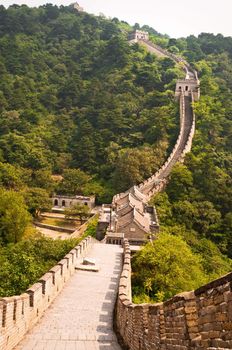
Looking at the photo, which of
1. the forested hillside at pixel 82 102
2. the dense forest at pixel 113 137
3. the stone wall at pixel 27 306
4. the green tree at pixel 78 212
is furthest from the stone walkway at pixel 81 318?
the forested hillside at pixel 82 102

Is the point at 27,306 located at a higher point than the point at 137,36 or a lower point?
lower

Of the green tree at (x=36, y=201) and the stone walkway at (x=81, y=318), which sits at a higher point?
the green tree at (x=36, y=201)

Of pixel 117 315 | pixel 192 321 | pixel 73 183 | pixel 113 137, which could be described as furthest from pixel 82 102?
pixel 192 321

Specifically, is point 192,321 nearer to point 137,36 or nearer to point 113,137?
point 113,137

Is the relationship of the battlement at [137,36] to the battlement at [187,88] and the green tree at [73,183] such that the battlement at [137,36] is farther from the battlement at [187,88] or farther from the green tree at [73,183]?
the green tree at [73,183]

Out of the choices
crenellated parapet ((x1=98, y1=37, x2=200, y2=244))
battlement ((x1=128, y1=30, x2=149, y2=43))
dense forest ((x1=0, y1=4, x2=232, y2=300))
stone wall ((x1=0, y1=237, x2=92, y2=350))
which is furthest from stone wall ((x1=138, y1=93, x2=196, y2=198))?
battlement ((x1=128, y1=30, x2=149, y2=43))

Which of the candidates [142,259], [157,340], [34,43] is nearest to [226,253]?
[142,259]

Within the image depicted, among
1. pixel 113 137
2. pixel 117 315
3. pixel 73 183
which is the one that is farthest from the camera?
pixel 113 137
